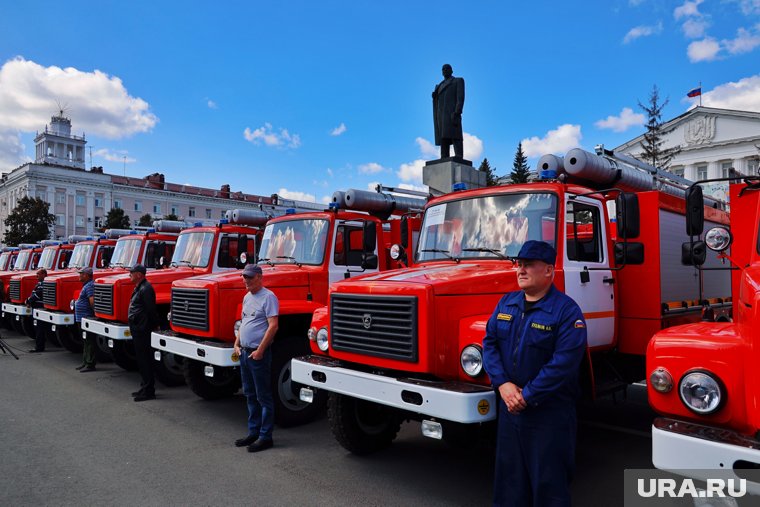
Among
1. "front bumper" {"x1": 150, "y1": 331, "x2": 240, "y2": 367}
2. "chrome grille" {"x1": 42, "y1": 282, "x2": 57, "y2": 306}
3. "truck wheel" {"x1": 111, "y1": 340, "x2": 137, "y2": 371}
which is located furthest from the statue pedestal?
"chrome grille" {"x1": 42, "y1": 282, "x2": 57, "y2": 306}

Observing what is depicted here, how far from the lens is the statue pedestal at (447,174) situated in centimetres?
1095

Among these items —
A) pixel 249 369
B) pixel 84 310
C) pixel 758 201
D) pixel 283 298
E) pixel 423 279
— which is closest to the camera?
pixel 758 201

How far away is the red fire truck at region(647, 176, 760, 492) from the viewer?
108 inches

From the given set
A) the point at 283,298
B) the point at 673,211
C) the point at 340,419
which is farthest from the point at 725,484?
the point at 283,298

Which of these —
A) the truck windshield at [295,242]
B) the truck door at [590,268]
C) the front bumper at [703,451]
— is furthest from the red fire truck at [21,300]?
the front bumper at [703,451]

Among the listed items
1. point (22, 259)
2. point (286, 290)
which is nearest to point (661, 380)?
point (286, 290)

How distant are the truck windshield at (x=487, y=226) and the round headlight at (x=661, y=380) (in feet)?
5.44

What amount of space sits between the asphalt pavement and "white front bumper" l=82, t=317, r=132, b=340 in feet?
3.23

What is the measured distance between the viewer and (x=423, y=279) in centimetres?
435

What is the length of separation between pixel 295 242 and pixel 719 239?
5021 millimetres

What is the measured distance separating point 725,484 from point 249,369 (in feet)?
13.6

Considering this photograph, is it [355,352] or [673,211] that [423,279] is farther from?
[673,211]

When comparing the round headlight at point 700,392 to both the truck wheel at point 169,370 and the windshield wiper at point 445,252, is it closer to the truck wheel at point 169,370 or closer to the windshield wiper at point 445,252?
the windshield wiper at point 445,252

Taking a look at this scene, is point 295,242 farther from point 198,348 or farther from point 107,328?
point 107,328
